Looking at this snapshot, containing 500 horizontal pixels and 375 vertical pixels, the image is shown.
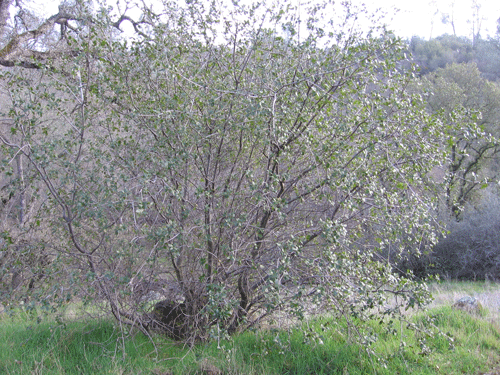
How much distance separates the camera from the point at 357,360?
4.25 m

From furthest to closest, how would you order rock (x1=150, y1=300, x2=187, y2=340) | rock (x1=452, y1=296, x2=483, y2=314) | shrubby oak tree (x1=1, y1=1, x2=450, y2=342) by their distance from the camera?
rock (x1=452, y1=296, x2=483, y2=314) < rock (x1=150, y1=300, x2=187, y2=340) < shrubby oak tree (x1=1, y1=1, x2=450, y2=342)

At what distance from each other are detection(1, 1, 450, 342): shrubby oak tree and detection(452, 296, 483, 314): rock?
2405mm

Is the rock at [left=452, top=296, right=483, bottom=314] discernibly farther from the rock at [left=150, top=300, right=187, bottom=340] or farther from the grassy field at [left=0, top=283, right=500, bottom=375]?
the rock at [left=150, top=300, right=187, bottom=340]

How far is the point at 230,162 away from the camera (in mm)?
4598

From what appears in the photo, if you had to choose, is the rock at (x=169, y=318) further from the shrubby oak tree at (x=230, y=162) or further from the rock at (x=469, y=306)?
the rock at (x=469, y=306)

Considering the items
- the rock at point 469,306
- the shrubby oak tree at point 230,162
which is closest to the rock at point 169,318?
the shrubby oak tree at point 230,162

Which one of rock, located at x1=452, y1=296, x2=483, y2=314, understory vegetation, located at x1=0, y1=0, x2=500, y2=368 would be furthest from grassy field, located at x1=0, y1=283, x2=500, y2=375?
rock, located at x1=452, y1=296, x2=483, y2=314

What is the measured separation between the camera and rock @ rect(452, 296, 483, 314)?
19.3 ft

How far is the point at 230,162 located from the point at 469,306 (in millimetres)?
4267

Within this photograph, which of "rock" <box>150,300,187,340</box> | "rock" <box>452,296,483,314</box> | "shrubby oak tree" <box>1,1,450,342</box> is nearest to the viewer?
"shrubby oak tree" <box>1,1,450,342</box>

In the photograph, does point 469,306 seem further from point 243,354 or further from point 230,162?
point 230,162

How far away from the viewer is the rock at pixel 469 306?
19.3ft

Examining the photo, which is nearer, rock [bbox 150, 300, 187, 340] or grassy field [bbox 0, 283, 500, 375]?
grassy field [bbox 0, 283, 500, 375]

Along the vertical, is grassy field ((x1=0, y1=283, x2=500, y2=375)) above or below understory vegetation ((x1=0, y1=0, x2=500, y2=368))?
below
